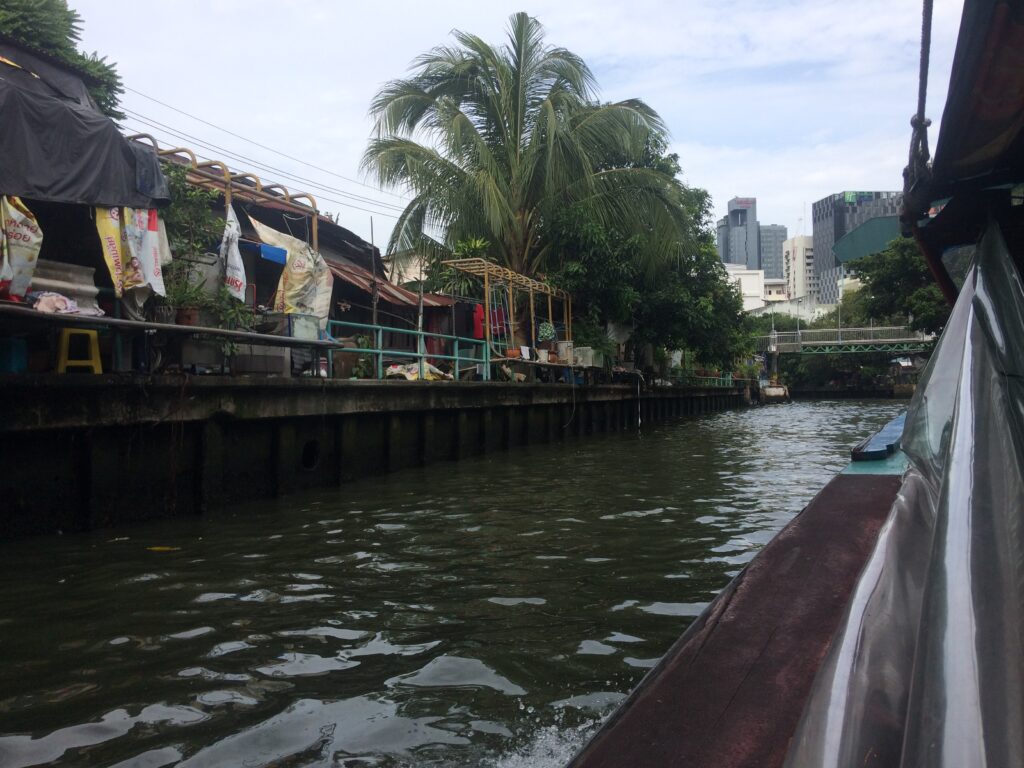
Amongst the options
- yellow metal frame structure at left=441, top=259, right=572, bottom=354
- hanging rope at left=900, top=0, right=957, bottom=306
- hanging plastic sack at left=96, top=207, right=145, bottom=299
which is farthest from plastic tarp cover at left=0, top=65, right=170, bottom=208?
yellow metal frame structure at left=441, top=259, right=572, bottom=354

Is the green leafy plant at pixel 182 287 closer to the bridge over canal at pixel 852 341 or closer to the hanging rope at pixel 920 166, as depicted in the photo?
the hanging rope at pixel 920 166

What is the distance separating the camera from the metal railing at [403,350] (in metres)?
9.49

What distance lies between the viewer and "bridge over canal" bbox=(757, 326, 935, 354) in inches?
2139

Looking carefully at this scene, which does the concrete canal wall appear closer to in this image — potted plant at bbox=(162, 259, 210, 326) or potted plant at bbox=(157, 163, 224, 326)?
potted plant at bbox=(162, 259, 210, 326)

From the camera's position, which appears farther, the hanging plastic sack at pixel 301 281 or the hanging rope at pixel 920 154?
the hanging plastic sack at pixel 301 281

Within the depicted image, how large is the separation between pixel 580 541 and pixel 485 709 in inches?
111

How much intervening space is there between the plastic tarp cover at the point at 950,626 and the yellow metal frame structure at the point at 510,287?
37.8 feet

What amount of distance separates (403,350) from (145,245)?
7.75 metres

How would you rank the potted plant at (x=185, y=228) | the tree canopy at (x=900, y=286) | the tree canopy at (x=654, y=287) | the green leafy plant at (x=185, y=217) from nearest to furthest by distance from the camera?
the potted plant at (x=185, y=228)
the green leafy plant at (x=185, y=217)
the tree canopy at (x=654, y=287)
the tree canopy at (x=900, y=286)

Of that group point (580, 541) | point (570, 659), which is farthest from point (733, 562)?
point (570, 659)

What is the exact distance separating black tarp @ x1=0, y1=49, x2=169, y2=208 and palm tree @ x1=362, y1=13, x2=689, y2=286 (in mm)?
9334

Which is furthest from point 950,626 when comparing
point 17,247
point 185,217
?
point 185,217

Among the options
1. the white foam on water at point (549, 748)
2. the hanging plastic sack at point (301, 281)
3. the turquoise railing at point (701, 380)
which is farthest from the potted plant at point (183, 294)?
the turquoise railing at point (701, 380)

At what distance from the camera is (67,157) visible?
644 cm
